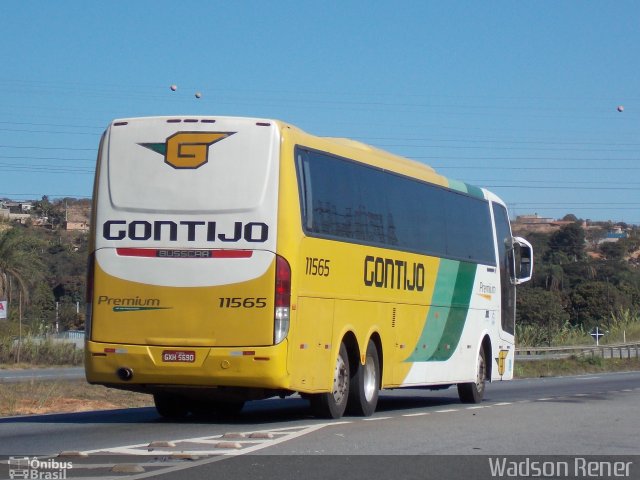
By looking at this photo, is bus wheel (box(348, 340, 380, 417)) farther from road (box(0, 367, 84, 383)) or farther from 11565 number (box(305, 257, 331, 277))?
road (box(0, 367, 84, 383))

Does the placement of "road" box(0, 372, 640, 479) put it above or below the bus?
below

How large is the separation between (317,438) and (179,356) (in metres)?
2.34

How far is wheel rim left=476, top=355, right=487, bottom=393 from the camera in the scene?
69.6ft

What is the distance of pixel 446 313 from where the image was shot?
63.8 ft

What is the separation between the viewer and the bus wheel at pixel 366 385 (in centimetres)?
1567

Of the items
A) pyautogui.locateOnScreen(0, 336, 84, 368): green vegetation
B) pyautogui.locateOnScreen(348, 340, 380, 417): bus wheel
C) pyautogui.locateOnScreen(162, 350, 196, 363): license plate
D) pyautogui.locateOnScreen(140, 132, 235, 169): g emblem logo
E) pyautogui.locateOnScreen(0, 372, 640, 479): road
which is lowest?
pyautogui.locateOnScreen(0, 372, 640, 479): road

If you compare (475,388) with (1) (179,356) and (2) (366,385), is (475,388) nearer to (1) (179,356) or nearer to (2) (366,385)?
(2) (366,385)

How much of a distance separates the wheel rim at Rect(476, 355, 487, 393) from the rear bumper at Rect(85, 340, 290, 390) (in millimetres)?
8330

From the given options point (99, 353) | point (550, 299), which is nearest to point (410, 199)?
point (99, 353)

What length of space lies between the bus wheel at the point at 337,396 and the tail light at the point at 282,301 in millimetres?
1633

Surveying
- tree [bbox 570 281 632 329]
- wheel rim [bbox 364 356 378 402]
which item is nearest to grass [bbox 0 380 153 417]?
wheel rim [bbox 364 356 378 402]

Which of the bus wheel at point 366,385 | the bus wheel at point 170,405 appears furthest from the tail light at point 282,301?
the bus wheel at point 170,405

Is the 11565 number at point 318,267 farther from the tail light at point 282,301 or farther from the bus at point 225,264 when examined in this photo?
the tail light at point 282,301

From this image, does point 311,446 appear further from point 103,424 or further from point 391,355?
point 391,355
